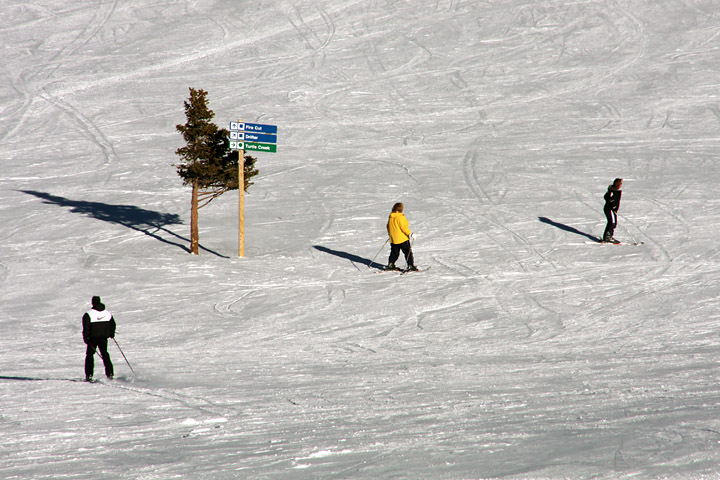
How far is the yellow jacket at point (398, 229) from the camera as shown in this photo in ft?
45.1

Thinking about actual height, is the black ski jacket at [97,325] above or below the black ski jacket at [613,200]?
below

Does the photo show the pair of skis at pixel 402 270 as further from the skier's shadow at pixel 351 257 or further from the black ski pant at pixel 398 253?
the skier's shadow at pixel 351 257

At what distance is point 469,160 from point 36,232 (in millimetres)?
12770

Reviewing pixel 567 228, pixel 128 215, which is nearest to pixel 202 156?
pixel 128 215

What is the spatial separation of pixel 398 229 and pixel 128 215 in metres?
8.60

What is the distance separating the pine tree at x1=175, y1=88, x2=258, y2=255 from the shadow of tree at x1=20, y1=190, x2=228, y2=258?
157 centimetres

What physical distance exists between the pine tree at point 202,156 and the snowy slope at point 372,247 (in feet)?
4.97

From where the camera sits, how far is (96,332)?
331 inches

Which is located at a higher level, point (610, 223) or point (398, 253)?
point (610, 223)

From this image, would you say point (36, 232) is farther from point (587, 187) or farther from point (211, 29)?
point (211, 29)

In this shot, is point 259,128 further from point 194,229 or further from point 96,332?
point 96,332

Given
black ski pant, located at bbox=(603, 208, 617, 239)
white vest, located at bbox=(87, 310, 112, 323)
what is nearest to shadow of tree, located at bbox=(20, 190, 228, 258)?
white vest, located at bbox=(87, 310, 112, 323)

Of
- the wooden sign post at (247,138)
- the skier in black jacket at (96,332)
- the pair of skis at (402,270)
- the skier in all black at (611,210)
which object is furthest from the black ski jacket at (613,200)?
the skier in black jacket at (96,332)

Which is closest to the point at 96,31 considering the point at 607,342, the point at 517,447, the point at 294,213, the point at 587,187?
the point at 294,213
